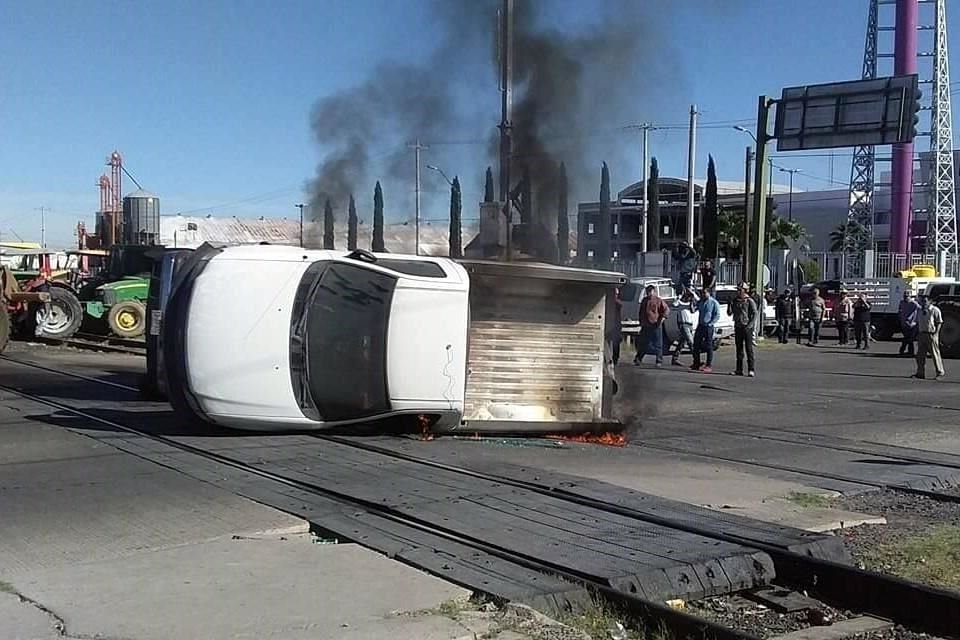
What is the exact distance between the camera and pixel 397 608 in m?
5.04

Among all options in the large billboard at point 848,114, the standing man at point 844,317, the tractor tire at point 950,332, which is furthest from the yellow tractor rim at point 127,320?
the tractor tire at point 950,332

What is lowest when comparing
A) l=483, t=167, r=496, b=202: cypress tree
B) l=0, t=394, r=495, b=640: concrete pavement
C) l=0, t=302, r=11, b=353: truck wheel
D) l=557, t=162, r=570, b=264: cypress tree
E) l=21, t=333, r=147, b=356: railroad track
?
l=0, t=394, r=495, b=640: concrete pavement

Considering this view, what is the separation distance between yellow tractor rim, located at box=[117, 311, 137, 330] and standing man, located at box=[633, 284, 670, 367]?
473 inches

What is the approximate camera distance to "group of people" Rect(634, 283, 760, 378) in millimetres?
19297

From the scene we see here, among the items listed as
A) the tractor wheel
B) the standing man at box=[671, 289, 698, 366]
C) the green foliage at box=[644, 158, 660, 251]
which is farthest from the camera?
the green foliage at box=[644, 158, 660, 251]

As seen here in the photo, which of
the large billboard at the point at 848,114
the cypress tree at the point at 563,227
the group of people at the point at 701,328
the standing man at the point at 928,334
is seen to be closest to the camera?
the cypress tree at the point at 563,227

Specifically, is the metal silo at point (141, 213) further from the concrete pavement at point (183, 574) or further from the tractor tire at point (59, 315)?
the concrete pavement at point (183, 574)

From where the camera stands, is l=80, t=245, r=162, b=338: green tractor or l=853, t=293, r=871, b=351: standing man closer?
l=80, t=245, r=162, b=338: green tractor

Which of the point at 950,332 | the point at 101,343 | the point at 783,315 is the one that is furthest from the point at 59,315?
the point at 950,332

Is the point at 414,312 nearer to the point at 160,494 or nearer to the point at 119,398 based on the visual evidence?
the point at 160,494

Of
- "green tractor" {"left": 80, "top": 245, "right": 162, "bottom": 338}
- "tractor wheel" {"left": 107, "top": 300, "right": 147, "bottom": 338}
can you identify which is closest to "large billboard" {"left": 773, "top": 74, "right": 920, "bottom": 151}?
"green tractor" {"left": 80, "top": 245, "right": 162, "bottom": 338}

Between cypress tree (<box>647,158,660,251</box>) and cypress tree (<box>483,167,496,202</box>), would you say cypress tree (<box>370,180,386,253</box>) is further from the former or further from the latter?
cypress tree (<box>647,158,660,251</box>)

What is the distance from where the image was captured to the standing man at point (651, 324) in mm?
21000

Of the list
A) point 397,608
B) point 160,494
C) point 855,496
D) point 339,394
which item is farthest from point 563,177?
point 397,608
